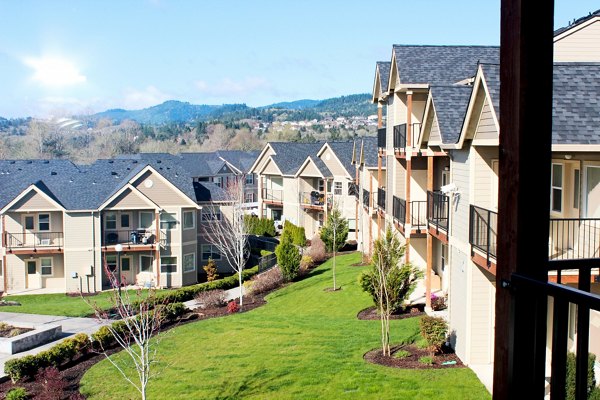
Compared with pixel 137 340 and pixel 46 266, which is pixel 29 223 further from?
pixel 137 340

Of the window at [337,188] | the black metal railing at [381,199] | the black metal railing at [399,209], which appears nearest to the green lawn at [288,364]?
the black metal railing at [399,209]

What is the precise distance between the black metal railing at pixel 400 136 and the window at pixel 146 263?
61.4ft

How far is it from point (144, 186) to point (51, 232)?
603 centimetres

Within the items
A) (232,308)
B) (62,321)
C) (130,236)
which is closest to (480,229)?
(232,308)

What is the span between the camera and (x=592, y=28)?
1958 cm

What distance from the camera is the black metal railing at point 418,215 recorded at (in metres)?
24.6

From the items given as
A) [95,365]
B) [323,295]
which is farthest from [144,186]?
[95,365]

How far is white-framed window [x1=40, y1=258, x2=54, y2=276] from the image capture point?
125ft

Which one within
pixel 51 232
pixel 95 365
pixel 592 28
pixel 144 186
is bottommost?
pixel 95 365

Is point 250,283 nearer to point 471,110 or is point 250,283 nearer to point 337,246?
point 337,246

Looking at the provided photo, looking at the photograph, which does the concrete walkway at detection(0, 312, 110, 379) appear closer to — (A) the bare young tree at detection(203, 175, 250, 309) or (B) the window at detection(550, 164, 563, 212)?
(A) the bare young tree at detection(203, 175, 250, 309)

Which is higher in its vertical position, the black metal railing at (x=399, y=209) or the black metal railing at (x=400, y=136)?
the black metal railing at (x=400, y=136)

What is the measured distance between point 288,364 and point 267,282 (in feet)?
50.1

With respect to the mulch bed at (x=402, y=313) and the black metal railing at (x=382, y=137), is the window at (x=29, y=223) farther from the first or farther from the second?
the mulch bed at (x=402, y=313)
